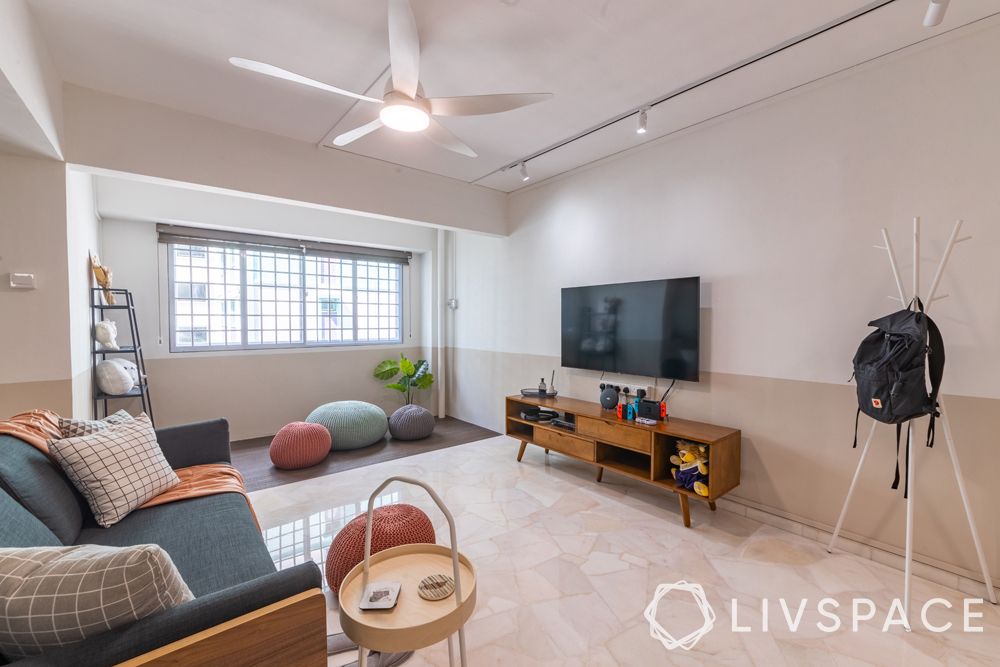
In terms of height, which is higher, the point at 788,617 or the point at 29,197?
the point at 29,197

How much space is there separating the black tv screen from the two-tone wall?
16 centimetres

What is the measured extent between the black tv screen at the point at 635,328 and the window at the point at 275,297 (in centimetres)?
303

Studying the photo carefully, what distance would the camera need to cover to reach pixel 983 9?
189cm

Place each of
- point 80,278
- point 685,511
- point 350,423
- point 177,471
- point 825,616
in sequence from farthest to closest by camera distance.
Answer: point 350,423 < point 80,278 < point 685,511 < point 177,471 < point 825,616

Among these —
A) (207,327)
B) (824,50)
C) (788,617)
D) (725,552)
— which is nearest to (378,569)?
(788,617)

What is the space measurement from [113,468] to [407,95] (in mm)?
2136

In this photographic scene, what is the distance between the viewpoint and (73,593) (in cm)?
85

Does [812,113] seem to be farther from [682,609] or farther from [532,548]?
[532,548]

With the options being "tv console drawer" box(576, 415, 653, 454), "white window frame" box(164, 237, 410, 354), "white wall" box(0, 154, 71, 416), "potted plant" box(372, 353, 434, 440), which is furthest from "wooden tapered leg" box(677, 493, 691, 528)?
"white window frame" box(164, 237, 410, 354)

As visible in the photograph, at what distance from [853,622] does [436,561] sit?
1901 millimetres

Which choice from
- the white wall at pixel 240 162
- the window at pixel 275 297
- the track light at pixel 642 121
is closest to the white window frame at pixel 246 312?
the window at pixel 275 297

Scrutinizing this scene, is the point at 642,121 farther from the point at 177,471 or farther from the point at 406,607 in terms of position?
the point at 177,471

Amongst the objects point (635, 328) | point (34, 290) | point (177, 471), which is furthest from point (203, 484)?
point (635, 328)

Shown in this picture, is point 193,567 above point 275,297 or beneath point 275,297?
beneath
